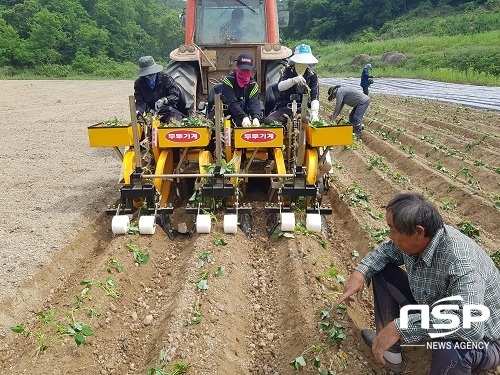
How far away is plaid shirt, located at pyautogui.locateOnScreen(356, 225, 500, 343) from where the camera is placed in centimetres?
232

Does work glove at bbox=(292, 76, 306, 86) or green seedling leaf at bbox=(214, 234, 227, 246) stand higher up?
work glove at bbox=(292, 76, 306, 86)

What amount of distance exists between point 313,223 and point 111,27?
52.0 meters

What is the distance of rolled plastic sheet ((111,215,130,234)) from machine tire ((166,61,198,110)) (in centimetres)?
260

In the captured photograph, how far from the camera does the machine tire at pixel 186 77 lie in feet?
22.4

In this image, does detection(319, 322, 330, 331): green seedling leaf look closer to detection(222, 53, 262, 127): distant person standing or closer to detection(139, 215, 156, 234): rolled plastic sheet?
detection(139, 215, 156, 234): rolled plastic sheet

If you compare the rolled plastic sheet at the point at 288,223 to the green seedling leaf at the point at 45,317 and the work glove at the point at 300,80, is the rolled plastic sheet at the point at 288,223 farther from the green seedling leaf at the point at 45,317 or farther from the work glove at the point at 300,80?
the green seedling leaf at the point at 45,317

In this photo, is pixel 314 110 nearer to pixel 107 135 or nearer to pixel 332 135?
pixel 332 135

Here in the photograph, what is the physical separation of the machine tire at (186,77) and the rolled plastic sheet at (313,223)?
9.65 ft

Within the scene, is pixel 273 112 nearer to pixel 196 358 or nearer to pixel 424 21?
pixel 196 358

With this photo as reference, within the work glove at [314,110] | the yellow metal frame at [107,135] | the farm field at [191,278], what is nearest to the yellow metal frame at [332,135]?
the work glove at [314,110]

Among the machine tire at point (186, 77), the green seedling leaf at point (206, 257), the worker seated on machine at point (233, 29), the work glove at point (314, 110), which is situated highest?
the worker seated on machine at point (233, 29)

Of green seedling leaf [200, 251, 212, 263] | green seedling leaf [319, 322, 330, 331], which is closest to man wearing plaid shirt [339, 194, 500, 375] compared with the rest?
green seedling leaf [319, 322, 330, 331]

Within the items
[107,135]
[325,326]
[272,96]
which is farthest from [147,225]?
[272,96]

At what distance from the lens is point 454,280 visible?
2396mm
